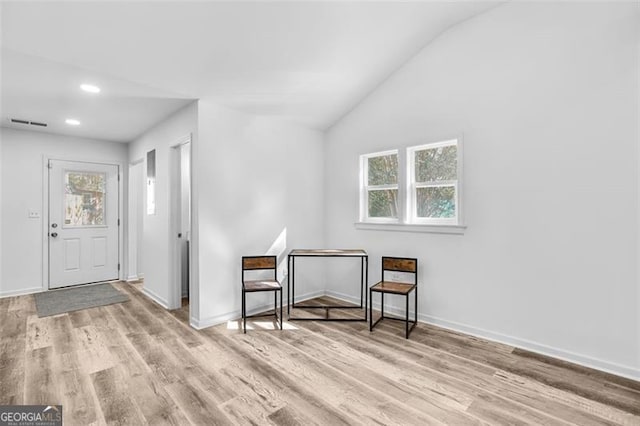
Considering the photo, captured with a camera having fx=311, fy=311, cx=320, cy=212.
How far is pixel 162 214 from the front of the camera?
14.1ft

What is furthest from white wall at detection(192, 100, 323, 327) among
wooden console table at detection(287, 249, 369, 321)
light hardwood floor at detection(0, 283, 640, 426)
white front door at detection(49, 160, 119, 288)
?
white front door at detection(49, 160, 119, 288)

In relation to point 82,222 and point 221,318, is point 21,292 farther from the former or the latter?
point 221,318

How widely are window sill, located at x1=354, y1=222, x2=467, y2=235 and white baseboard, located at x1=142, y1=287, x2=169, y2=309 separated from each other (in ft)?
9.15

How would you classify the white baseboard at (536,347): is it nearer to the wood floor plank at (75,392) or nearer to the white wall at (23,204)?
the wood floor plank at (75,392)

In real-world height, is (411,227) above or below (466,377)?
above

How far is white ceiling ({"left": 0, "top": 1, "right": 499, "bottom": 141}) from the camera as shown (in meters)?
2.34

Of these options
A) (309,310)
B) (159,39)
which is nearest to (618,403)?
(309,310)

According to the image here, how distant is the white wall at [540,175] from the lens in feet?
7.97

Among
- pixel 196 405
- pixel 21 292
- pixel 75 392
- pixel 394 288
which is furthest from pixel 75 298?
pixel 394 288

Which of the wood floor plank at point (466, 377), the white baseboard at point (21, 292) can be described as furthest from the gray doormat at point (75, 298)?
the wood floor plank at point (466, 377)

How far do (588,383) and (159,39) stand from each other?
14.1ft

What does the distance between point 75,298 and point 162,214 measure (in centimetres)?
187

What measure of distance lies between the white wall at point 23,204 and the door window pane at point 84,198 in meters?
0.32

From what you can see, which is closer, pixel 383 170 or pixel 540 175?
pixel 540 175
